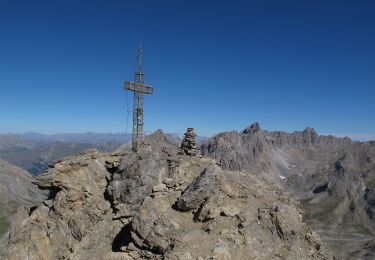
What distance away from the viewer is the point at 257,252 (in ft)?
134

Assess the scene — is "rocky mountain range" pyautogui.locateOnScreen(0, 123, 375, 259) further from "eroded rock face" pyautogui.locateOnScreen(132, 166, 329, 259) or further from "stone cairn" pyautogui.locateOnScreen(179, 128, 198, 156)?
"stone cairn" pyautogui.locateOnScreen(179, 128, 198, 156)

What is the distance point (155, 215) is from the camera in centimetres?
4481

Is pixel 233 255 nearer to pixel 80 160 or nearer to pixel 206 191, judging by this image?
pixel 206 191

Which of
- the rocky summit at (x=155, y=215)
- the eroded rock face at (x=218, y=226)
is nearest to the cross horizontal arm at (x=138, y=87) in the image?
the rocky summit at (x=155, y=215)

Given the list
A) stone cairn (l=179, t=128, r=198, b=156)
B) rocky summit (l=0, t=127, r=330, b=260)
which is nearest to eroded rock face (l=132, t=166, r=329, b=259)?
rocky summit (l=0, t=127, r=330, b=260)

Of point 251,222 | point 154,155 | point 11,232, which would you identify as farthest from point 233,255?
point 11,232

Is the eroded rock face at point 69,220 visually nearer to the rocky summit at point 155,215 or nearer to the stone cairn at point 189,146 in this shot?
the rocky summit at point 155,215

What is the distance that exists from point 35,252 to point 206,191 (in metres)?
22.2

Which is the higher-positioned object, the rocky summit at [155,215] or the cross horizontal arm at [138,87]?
the cross horizontal arm at [138,87]

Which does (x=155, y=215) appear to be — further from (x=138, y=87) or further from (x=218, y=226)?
(x=138, y=87)

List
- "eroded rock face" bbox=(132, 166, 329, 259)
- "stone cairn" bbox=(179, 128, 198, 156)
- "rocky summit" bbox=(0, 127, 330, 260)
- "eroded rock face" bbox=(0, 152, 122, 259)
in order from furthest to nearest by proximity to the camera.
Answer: "stone cairn" bbox=(179, 128, 198, 156)
"eroded rock face" bbox=(0, 152, 122, 259)
"rocky summit" bbox=(0, 127, 330, 260)
"eroded rock face" bbox=(132, 166, 329, 259)

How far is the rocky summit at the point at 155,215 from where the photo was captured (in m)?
42.1

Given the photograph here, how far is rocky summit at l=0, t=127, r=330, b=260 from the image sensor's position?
42.1m

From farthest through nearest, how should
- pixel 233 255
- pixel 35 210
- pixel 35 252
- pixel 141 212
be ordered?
pixel 35 210 < pixel 35 252 < pixel 141 212 < pixel 233 255
